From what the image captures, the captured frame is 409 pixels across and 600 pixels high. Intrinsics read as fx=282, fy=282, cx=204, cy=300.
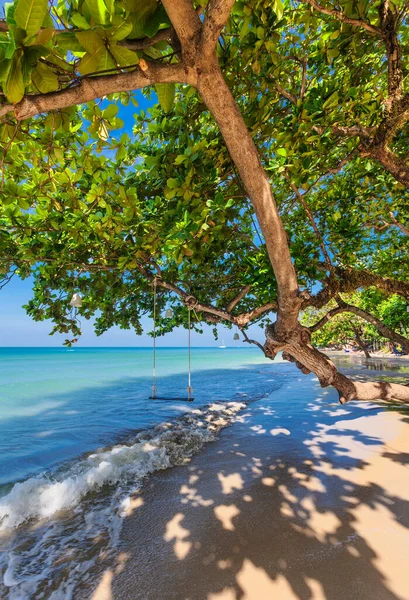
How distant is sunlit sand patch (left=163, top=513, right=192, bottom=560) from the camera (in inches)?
103

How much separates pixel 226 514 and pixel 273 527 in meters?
0.54

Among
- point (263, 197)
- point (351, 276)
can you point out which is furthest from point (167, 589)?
point (351, 276)

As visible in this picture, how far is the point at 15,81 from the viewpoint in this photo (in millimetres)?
1119

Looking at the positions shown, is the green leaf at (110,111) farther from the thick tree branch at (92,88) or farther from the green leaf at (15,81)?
the green leaf at (15,81)

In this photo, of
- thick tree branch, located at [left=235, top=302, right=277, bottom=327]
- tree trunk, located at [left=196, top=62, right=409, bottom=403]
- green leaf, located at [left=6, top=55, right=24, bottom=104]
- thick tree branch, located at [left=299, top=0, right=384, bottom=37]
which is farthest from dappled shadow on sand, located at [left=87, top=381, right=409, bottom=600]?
thick tree branch, located at [left=299, top=0, right=384, bottom=37]

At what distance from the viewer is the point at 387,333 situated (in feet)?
17.1

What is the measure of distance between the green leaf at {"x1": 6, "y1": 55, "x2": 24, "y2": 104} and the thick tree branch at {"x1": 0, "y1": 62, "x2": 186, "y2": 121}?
0.67 feet

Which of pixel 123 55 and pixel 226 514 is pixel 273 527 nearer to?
pixel 226 514

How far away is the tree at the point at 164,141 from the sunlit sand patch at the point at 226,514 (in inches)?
77.1

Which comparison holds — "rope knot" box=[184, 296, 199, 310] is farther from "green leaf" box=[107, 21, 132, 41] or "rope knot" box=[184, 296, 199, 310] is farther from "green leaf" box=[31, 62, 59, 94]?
"green leaf" box=[107, 21, 132, 41]

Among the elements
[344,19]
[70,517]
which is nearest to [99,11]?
[344,19]

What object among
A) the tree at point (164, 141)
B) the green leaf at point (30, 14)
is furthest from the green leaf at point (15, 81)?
the green leaf at point (30, 14)

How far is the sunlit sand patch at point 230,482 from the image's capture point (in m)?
3.66

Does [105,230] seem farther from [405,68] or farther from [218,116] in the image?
[405,68]
